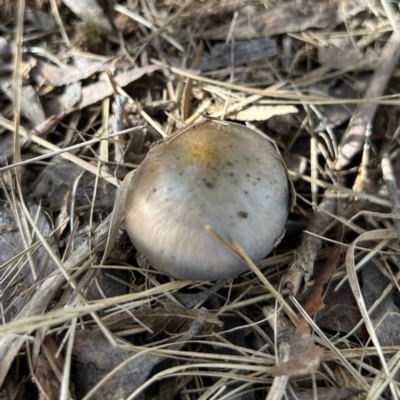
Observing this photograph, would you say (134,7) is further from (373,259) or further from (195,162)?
(373,259)

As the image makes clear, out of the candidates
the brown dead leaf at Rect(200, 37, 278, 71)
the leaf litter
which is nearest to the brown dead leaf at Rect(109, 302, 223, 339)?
the leaf litter

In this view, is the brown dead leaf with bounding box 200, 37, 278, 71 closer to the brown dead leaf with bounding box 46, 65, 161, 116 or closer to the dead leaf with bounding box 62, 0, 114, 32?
the brown dead leaf with bounding box 46, 65, 161, 116

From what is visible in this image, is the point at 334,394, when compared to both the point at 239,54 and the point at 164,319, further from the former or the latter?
the point at 239,54

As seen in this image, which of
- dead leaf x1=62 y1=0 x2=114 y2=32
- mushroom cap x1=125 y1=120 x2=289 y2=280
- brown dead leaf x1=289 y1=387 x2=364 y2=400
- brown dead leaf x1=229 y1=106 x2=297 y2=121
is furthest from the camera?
dead leaf x1=62 y1=0 x2=114 y2=32

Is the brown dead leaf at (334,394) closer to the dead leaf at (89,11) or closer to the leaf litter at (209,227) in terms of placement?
the leaf litter at (209,227)

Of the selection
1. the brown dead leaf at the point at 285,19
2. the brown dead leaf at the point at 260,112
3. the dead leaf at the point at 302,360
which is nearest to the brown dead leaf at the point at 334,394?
the dead leaf at the point at 302,360
